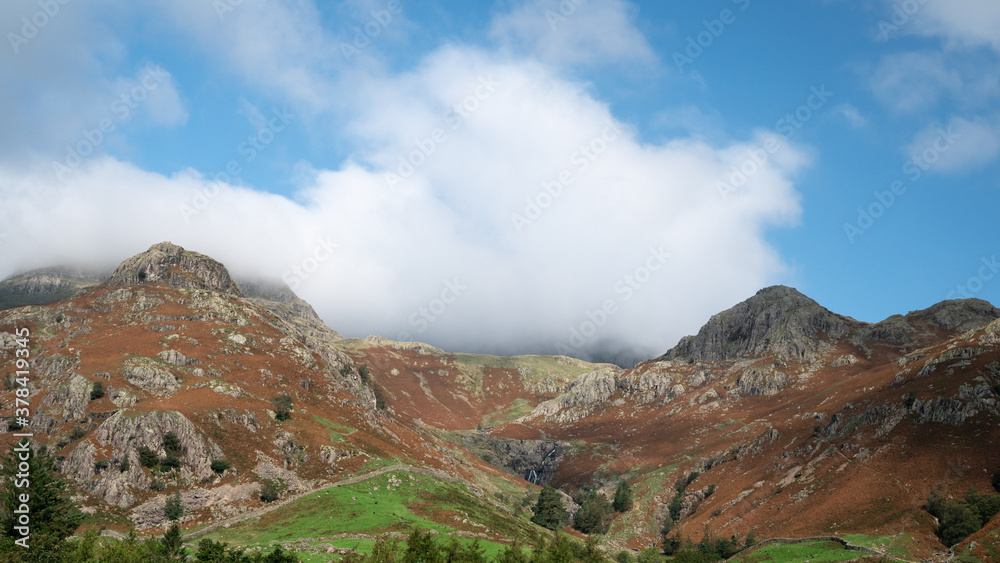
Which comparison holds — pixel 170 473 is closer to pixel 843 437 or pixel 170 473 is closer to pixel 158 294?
pixel 158 294

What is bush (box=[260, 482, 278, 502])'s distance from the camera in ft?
308

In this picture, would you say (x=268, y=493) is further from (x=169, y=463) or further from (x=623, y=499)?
(x=623, y=499)

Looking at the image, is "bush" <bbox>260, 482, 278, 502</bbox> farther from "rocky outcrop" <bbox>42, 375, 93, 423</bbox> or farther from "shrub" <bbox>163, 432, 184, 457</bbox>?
"rocky outcrop" <bbox>42, 375, 93, 423</bbox>

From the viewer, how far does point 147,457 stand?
90250mm

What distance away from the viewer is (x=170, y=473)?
9100 centimetres

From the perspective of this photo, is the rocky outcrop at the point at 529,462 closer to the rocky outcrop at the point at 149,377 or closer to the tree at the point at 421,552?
the rocky outcrop at the point at 149,377

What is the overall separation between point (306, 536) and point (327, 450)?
24812 millimetres

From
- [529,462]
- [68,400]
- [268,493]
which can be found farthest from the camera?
[529,462]

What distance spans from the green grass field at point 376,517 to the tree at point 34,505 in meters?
19.7

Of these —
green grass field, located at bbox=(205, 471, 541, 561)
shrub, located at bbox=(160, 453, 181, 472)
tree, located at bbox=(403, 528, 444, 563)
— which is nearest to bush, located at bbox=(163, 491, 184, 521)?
shrub, located at bbox=(160, 453, 181, 472)

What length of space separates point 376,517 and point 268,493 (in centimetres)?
2015

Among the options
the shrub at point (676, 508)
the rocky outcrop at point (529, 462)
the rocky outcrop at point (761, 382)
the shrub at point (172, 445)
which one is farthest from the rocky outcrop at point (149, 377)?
the rocky outcrop at point (761, 382)

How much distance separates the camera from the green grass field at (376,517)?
83125 mm

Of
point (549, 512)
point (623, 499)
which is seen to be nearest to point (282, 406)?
point (549, 512)
